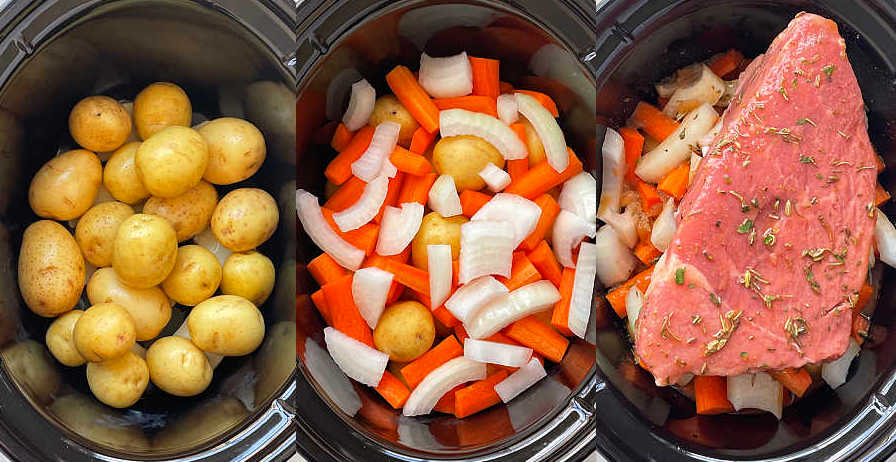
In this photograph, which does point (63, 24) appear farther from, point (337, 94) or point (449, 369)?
point (449, 369)

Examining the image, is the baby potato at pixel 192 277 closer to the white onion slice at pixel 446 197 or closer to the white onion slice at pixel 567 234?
the white onion slice at pixel 446 197

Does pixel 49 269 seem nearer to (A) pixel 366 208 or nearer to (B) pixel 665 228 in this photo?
(A) pixel 366 208

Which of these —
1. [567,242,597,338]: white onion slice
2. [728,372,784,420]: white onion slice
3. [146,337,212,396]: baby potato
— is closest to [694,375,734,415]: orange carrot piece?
[728,372,784,420]: white onion slice

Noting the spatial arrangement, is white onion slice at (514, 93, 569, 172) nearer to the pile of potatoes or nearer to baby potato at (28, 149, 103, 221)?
the pile of potatoes

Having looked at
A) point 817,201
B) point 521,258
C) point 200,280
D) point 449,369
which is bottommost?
point 817,201

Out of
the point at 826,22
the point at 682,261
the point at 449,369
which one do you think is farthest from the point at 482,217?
the point at 826,22
